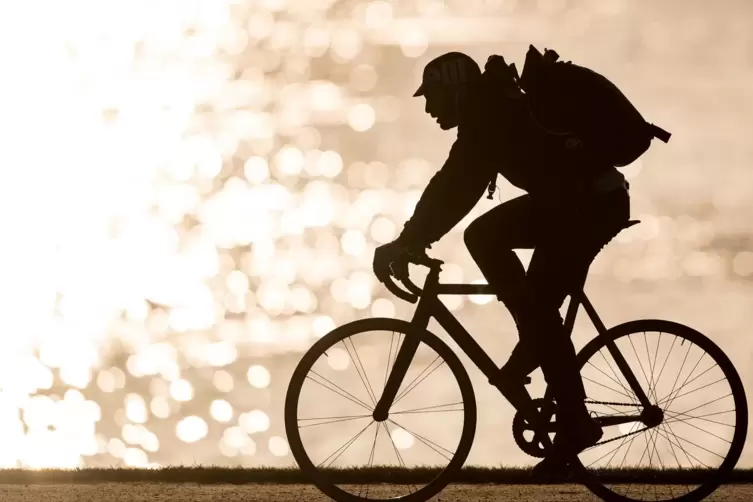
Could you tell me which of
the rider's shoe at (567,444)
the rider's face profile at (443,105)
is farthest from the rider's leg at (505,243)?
the rider's shoe at (567,444)

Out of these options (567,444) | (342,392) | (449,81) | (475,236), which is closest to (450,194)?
(475,236)

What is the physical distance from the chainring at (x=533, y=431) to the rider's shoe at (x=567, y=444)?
0.18ft

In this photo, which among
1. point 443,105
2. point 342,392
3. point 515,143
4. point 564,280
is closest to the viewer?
point 515,143

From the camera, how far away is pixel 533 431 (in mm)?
7938

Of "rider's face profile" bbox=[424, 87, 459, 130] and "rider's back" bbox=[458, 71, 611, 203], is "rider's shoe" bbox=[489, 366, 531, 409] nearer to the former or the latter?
"rider's back" bbox=[458, 71, 611, 203]

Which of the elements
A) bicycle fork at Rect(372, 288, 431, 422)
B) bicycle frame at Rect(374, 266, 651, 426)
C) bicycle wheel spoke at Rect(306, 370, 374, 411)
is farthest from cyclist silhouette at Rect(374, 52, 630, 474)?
bicycle wheel spoke at Rect(306, 370, 374, 411)

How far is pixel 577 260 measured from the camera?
7.79 m

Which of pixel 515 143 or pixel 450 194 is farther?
pixel 450 194

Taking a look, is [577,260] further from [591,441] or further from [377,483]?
[377,483]

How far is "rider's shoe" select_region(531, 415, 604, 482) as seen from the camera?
25.8 ft

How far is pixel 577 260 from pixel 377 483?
6.26 ft

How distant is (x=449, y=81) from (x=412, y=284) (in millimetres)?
1092

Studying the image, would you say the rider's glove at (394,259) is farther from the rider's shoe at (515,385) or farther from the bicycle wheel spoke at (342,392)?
the rider's shoe at (515,385)

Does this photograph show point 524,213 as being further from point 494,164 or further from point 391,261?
point 391,261
